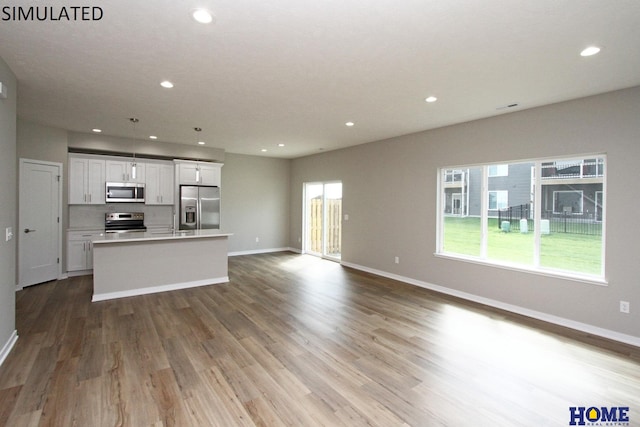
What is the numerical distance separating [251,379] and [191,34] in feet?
9.43

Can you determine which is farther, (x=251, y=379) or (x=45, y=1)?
(x=251, y=379)

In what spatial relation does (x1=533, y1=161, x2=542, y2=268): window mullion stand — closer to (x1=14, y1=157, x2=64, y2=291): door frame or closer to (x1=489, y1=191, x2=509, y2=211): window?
(x1=489, y1=191, x2=509, y2=211): window

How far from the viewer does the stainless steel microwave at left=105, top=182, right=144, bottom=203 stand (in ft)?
20.0

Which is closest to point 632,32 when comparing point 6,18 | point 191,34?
point 191,34

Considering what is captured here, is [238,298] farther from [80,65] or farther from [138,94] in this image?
[80,65]

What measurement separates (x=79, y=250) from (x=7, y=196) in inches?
132

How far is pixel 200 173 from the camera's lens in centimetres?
699

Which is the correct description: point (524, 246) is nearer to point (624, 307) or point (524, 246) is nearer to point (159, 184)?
point (624, 307)

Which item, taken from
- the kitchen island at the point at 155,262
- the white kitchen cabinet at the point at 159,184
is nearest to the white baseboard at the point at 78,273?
the kitchen island at the point at 155,262

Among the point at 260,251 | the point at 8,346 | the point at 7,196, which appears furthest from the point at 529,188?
the point at 260,251

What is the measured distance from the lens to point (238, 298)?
4652mm

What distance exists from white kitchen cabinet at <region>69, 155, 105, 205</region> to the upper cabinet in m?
1.45

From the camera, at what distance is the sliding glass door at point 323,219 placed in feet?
25.2

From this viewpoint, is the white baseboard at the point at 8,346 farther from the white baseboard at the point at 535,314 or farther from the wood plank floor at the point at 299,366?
the white baseboard at the point at 535,314
